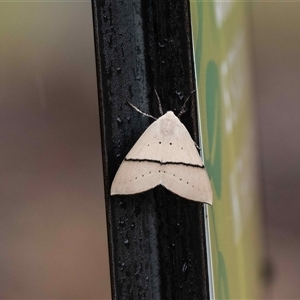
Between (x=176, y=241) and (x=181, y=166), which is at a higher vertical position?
(x=181, y=166)

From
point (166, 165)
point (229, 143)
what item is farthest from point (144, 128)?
point (229, 143)

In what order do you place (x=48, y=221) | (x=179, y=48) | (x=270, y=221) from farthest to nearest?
1. (x=48, y=221)
2. (x=270, y=221)
3. (x=179, y=48)

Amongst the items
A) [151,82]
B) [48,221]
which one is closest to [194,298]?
[151,82]

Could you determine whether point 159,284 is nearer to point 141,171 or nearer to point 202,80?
point 141,171

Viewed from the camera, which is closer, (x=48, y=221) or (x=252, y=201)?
(x=252, y=201)

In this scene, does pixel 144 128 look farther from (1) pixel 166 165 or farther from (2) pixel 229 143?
(2) pixel 229 143
